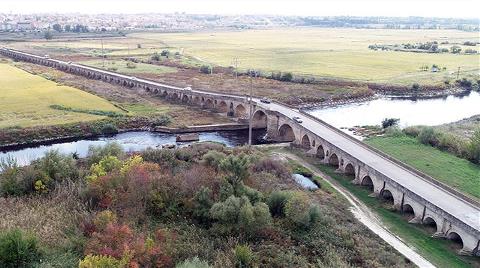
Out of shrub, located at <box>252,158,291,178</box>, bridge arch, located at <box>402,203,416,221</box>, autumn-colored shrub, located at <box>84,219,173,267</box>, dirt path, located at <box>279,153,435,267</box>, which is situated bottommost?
dirt path, located at <box>279,153,435,267</box>

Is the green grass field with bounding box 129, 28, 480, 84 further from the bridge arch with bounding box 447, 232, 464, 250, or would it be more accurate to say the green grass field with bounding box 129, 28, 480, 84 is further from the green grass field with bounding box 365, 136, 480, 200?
the bridge arch with bounding box 447, 232, 464, 250

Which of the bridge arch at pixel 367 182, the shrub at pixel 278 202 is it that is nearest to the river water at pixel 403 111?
the bridge arch at pixel 367 182

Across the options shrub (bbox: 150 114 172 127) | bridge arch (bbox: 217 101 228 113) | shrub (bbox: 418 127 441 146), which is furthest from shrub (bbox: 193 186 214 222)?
bridge arch (bbox: 217 101 228 113)

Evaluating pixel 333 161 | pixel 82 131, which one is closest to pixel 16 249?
pixel 333 161

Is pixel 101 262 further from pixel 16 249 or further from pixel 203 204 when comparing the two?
pixel 203 204

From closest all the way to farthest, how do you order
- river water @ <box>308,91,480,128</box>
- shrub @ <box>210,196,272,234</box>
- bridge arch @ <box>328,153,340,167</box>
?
shrub @ <box>210,196,272,234</box> → bridge arch @ <box>328,153,340,167</box> → river water @ <box>308,91,480,128</box>

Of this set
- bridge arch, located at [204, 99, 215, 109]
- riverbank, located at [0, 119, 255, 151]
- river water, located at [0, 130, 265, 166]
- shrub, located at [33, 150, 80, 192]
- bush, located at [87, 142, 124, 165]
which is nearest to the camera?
shrub, located at [33, 150, 80, 192]

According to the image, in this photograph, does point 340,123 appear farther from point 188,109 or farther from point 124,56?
point 124,56
